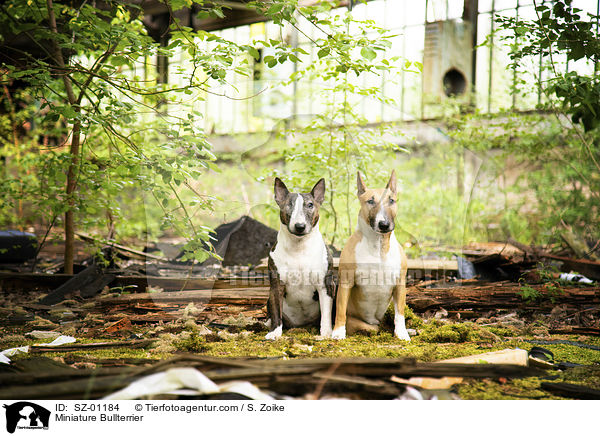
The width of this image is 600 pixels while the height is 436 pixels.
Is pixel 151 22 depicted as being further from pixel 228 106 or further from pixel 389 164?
pixel 389 164

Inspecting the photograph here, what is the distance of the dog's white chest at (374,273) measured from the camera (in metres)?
2.53

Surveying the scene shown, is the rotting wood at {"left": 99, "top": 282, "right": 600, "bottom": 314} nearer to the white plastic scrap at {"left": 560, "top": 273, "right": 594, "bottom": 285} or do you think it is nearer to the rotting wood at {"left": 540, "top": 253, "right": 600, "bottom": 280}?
the white plastic scrap at {"left": 560, "top": 273, "right": 594, "bottom": 285}

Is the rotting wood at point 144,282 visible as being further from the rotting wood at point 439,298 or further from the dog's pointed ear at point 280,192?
the dog's pointed ear at point 280,192

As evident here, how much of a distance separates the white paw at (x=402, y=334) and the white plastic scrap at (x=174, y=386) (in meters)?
1.11

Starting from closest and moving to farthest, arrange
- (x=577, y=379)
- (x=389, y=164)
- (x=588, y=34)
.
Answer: (x=577, y=379)
(x=588, y=34)
(x=389, y=164)

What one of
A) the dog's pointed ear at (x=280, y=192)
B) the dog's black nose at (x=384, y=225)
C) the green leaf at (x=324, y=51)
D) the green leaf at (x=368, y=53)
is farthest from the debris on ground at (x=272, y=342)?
the green leaf at (x=324, y=51)

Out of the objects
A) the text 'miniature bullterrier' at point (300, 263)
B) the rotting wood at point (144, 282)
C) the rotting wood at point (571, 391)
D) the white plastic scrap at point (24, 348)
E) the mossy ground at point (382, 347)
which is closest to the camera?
the rotting wood at point (571, 391)

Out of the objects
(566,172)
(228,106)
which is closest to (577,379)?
(228,106)

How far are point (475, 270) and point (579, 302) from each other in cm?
107

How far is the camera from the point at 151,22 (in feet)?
14.4

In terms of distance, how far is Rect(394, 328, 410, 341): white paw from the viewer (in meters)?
2.54

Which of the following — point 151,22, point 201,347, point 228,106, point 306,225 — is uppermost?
point 151,22
